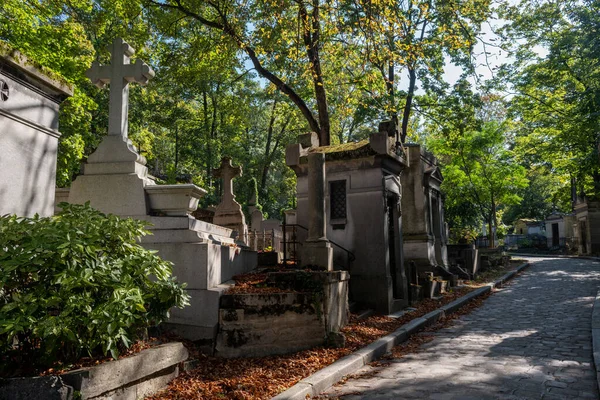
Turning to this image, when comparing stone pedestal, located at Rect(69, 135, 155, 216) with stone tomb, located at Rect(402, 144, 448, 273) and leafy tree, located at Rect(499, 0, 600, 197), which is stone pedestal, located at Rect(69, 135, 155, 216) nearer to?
stone tomb, located at Rect(402, 144, 448, 273)

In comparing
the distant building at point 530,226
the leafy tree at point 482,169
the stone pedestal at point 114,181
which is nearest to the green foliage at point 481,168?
the leafy tree at point 482,169

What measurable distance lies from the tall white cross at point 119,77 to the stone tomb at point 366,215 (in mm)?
4196

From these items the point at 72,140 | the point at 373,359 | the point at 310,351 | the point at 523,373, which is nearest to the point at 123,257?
the point at 310,351

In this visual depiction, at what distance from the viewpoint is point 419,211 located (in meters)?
15.2

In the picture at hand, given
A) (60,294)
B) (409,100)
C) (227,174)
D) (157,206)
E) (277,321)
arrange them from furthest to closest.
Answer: (409,100) → (227,174) → (157,206) → (277,321) → (60,294)

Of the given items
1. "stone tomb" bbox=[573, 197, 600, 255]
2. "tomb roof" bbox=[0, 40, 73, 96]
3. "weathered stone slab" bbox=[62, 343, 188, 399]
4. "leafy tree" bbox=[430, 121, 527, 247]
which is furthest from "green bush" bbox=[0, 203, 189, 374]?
"stone tomb" bbox=[573, 197, 600, 255]

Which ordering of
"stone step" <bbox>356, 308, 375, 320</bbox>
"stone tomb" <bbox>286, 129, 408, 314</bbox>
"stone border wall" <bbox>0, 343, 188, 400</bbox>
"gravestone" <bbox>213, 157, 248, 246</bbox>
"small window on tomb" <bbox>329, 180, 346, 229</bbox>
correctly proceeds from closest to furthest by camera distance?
"stone border wall" <bbox>0, 343, 188, 400</bbox>, "stone step" <bbox>356, 308, 375, 320</bbox>, "stone tomb" <bbox>286, 129, 408, 314</bbox>, "small window on tomb" <bbox>329, 180, 346, 229</bbox>, "gravestone" <bbox>213, 157, 248, 246</bbox>

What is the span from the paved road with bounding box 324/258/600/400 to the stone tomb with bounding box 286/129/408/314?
1.72 m

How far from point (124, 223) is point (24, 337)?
4.51 ft

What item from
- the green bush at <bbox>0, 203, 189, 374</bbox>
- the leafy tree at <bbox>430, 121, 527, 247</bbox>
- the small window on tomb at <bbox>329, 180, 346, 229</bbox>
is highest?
the leafy tree at <bbox>430, 121, 527, 247</bbox>

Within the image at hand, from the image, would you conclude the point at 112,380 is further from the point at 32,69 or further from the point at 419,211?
the point at 419,211

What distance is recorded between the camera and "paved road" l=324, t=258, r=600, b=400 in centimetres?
471

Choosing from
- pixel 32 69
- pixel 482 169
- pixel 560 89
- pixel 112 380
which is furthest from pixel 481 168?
pixel 112 380

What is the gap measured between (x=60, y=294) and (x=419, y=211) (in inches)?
516
